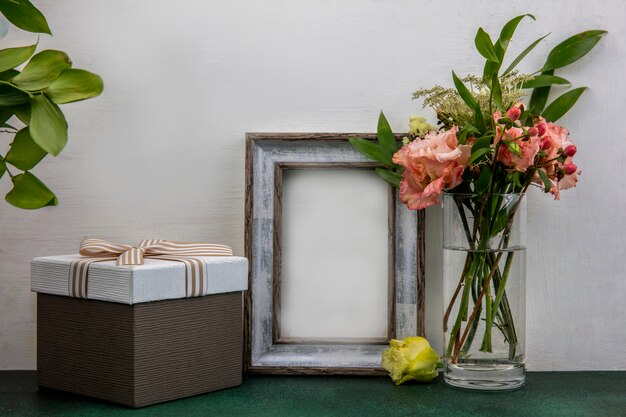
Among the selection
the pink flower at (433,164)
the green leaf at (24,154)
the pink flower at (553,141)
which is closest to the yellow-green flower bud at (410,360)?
the pink flower at (433,164)

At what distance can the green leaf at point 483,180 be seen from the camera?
107 centimetres

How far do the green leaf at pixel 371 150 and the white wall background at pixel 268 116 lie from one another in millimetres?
61

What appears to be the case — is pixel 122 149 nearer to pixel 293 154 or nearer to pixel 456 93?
pixel 293 154

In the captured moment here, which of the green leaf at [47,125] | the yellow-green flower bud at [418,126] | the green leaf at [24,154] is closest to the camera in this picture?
the green leaf at [47,125]

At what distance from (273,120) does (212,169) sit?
118mm

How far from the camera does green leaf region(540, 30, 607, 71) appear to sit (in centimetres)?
123

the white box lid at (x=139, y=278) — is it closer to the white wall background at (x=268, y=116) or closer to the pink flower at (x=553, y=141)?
the white wall background at (x=268, y=116)

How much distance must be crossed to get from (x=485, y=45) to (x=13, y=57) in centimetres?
59

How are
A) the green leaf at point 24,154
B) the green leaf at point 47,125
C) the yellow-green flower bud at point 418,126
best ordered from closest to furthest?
the green leaf at point 47,125, the green leaf at point 24,154, the yellow-green flower bud at point 418,126

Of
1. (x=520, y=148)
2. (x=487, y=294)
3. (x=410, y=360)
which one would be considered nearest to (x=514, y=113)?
(x=520, y=148)

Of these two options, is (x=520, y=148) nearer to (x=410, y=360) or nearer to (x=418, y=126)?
(x=418, y=126)

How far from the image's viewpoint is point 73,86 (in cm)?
98

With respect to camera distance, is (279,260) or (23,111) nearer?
(23,111)

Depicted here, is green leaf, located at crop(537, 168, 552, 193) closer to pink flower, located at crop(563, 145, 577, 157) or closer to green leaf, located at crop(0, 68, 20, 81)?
pink flower, located at crop(563, 145, 577, 157)
